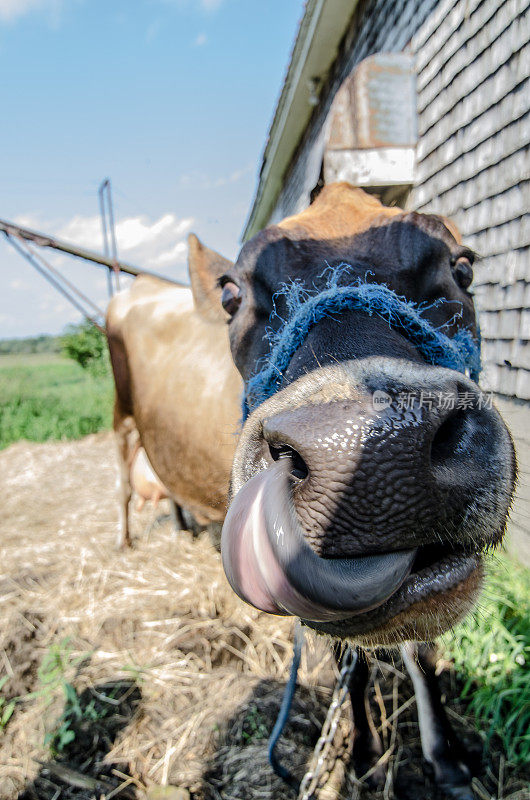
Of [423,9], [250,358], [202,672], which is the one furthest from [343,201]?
[423,9]

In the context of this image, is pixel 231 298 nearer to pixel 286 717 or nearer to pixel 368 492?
pixel 368 492

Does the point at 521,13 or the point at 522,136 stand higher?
the point at 521,13

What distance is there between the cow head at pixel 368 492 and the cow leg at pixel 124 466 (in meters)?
3.74

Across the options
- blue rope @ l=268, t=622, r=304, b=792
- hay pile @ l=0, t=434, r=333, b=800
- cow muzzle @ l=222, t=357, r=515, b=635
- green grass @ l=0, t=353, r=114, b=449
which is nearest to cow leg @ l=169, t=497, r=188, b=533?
hay pile @ l=0, t=434, r=333, b=800

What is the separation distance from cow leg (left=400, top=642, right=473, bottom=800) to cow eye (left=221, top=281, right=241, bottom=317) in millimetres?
1669

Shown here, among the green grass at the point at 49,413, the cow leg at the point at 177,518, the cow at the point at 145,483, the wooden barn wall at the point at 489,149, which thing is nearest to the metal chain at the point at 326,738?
the wooden barn wall at the point at 489,149

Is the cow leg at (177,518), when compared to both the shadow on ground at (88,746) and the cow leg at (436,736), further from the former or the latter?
the cow leg at (436,736)

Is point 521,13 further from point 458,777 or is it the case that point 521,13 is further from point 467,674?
point 458,777

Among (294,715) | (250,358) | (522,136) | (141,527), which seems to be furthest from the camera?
(141,527)

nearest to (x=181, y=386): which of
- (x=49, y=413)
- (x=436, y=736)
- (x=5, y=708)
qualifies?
(x=5, y=708)

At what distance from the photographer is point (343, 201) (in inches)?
80.4

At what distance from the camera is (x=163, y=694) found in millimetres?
2596

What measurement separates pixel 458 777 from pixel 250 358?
6.51ft

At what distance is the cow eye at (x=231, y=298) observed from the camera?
79.3 inches
